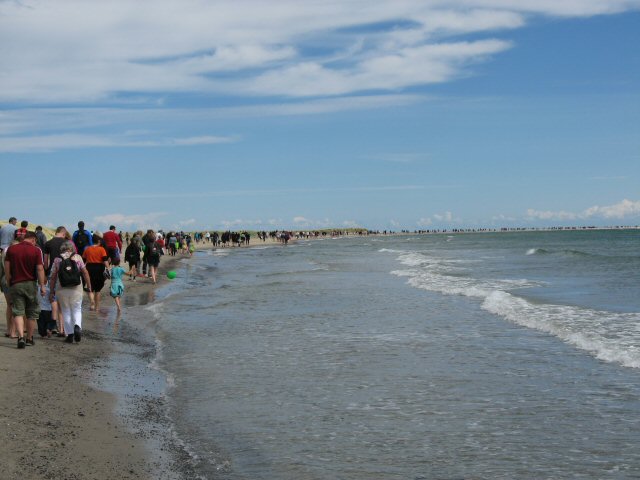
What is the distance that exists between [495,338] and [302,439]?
7273 mm

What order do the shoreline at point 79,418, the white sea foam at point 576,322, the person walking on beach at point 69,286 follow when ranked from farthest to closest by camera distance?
the white sea foam at point 576,322
the person walking on beach at point 69,286
the shoreline at point 79,418

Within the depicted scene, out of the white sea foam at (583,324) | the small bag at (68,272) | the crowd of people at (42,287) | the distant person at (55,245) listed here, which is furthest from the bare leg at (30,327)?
the white sea foam at (583,324)

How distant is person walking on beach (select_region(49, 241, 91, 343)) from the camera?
1175 cm

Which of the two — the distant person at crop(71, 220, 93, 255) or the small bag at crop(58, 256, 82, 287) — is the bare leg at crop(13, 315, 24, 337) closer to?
the small bag at crop(58, 256, 82, 287)

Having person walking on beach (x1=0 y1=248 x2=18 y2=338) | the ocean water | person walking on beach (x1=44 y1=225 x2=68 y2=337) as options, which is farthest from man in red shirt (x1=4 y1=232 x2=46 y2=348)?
the ocean water

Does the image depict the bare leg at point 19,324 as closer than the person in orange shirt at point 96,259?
Yes

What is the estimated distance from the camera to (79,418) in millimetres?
7750

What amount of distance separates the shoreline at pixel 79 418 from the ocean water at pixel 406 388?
14.1 inches

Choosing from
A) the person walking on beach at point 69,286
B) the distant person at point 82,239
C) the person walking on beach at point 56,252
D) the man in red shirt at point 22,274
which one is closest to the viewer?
the man in red shirt at point 22,274

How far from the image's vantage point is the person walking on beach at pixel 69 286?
11750mm

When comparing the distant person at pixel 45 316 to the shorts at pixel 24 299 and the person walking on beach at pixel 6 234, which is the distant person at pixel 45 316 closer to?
the shorts at pixel 24 299

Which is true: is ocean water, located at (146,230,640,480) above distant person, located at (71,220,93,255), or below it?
below

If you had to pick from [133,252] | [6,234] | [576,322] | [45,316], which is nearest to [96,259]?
[6,234]

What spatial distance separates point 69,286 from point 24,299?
0.82 meters
